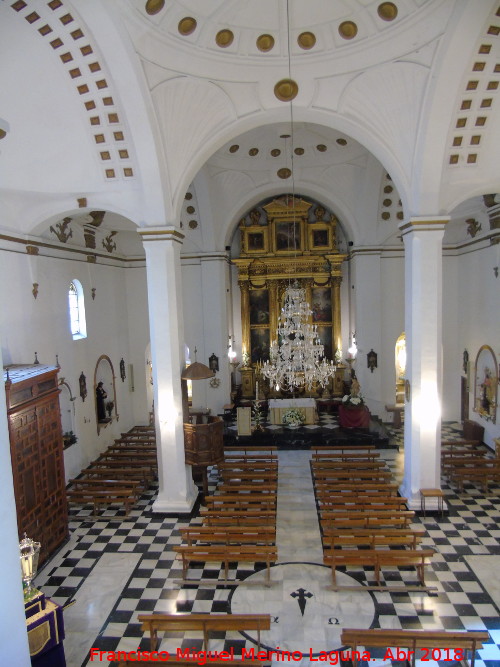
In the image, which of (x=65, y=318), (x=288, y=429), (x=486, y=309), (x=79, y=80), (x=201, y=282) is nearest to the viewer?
(x=79, y=80)

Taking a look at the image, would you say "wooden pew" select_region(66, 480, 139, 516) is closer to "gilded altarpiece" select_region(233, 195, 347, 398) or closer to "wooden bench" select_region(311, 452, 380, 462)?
"wooden bench" select_region(311, 452, 380, 462)

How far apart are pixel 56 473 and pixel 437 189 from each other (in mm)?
9833

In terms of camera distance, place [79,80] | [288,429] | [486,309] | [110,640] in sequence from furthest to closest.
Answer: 1. [288,429]
2. [486,309]
3. [79,80]
4. [110,640]

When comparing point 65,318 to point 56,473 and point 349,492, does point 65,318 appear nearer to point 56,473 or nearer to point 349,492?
point 56,473

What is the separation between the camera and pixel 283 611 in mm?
7480

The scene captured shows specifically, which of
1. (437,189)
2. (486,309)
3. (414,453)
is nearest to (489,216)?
(486,309)

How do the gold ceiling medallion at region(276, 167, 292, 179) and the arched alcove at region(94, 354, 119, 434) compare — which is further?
the gold ceiling medallion at region(276, 167, 292, 179)

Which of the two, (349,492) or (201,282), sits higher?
(201,282)

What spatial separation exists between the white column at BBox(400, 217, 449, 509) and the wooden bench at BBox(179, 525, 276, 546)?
12.1 feet

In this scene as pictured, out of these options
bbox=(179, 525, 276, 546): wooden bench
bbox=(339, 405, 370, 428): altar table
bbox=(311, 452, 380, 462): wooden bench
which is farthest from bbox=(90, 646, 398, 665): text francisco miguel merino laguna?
bbox=(339, 405, 370, 428): altar table

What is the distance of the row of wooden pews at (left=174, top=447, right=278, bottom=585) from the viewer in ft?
27.1

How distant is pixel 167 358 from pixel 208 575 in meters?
4.40

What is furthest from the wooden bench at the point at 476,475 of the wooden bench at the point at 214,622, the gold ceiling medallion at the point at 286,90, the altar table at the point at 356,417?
the gold ceiling medallion at the point at 286,90

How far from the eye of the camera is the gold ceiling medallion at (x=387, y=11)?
813 cm
